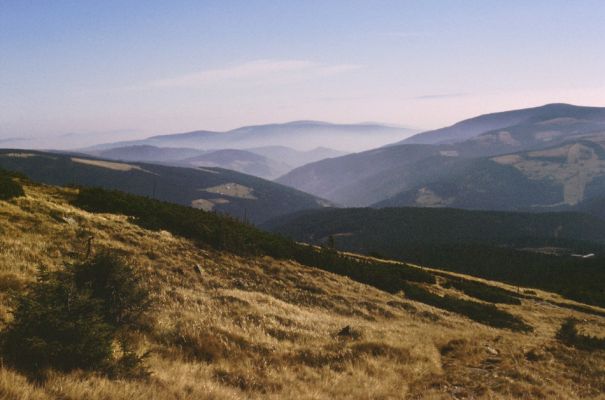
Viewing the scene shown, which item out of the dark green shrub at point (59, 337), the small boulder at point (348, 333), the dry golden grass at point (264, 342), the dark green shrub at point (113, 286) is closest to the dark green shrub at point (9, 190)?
the dry golden grass at point (264, 342)

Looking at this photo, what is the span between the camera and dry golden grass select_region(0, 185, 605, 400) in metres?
9.68

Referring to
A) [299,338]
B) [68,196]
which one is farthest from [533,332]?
[68,196]

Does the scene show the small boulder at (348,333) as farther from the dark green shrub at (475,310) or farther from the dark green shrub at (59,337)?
the dark green shrub at (475,310)

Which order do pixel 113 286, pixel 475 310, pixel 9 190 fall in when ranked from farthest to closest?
pixel 475 310, pixel 9 190, pixel 113 286

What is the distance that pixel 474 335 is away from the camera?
20266mm

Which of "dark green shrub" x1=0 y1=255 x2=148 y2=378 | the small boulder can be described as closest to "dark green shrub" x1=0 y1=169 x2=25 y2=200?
"dark green shrub" x1=0 y1=255 x2=148 y2=378

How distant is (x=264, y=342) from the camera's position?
12.9m

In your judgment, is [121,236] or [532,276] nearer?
[121,236]

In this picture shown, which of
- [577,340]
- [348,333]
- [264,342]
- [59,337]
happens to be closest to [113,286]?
[59,337]

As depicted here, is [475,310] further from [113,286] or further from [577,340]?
[113,286]

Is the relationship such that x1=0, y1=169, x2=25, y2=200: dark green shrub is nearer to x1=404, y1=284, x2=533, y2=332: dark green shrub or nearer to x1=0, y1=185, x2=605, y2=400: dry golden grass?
x1=0, y1=185, x2=605, y2=400: dry golden grass

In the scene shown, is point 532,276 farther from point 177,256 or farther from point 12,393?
point 12,393

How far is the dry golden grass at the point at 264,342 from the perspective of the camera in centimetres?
968

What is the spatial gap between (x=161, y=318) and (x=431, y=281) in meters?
35.3
